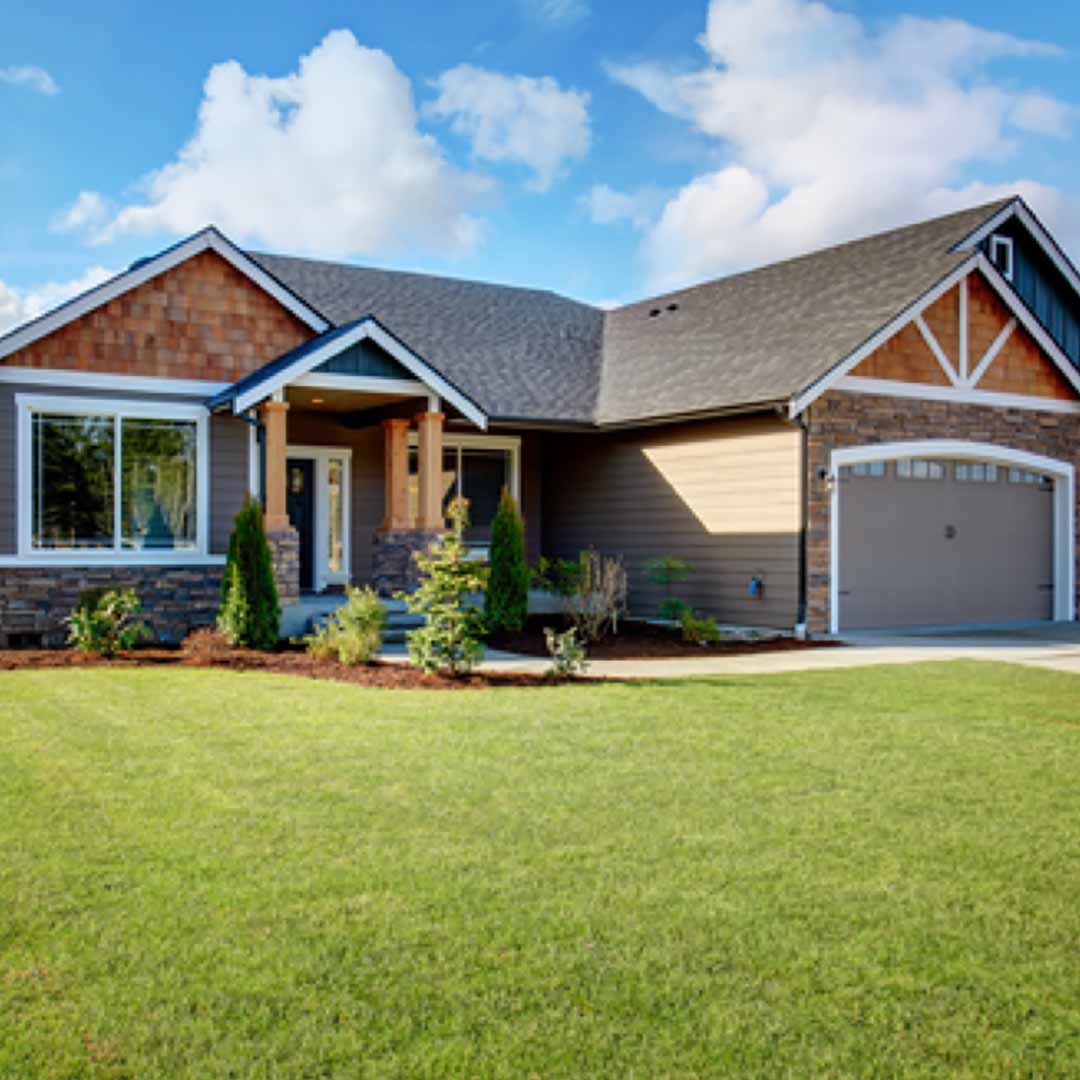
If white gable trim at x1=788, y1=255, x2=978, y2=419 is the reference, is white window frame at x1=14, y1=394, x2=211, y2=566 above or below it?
below

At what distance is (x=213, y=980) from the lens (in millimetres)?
3611

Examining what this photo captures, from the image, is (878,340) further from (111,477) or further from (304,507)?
(111,477)

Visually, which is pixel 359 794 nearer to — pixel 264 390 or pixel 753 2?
pixel 264 390

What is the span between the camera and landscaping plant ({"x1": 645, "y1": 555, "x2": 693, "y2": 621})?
1542cm

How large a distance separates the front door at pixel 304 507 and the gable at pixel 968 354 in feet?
26.4


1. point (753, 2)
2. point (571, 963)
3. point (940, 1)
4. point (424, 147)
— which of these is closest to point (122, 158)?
point (424, 147)

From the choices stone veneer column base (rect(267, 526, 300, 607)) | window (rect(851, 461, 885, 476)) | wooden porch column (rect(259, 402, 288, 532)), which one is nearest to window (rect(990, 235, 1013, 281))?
window (rect(851, 461, 885, 476))

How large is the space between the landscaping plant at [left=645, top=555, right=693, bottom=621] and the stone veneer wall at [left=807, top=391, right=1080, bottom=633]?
1885 millimetres

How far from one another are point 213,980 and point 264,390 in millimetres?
10267

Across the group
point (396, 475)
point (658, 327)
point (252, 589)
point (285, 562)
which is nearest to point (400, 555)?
point (396, 475)

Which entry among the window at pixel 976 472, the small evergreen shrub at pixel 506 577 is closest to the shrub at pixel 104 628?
the small evergreen shrub at pixel 506 577

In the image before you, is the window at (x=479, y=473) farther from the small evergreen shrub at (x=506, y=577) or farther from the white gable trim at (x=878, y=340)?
the white gable trim at (x=878, y=340)

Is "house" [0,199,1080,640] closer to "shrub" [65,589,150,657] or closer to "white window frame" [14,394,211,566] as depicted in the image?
"white window frame" [14,394,211,566]

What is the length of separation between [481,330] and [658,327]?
10.3 ft
